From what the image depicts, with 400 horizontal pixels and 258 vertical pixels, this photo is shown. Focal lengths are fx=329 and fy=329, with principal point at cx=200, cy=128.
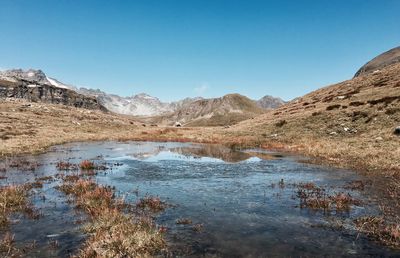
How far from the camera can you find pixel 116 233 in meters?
12.4

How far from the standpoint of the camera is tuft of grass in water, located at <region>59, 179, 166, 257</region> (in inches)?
447

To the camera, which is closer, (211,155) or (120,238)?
(120,238)

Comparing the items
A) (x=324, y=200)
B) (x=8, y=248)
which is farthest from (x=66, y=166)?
(x=324, y=200)

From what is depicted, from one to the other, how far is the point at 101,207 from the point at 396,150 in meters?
29.8

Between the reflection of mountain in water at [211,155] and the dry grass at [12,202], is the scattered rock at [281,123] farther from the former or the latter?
the dry grass at [12,202]

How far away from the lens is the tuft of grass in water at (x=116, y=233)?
447 inches

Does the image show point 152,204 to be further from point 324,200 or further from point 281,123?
point 281,123

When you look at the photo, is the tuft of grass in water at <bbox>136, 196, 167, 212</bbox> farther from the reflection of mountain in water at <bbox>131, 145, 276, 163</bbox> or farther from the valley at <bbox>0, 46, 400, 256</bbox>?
the reflection of mountain in water at <bbox>131, 145, 276, 163</bbox>

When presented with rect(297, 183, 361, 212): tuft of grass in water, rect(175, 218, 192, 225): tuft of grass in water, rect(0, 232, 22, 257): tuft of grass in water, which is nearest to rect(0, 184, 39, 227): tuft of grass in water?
rect(0, 232, 22, 257): tuft of grass in water

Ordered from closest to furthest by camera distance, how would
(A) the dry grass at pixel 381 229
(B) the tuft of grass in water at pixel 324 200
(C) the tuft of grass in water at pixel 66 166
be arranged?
1. (A) the dry grass at pixel 381 229
2. (B) the tuft of grass in water at pixel 324 200
3. (C) the tuft of grass in water at pixel 66 166

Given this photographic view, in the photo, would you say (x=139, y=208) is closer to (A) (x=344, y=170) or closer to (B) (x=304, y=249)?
(B) (x=304, y=249)

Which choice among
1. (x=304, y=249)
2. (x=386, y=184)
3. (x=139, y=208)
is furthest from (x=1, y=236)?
(x=386, y=184)

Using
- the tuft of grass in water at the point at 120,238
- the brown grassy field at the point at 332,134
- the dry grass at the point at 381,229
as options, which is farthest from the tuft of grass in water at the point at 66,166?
the dry grass at the point at 381,229

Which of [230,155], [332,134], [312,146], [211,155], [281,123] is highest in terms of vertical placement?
[281,123]
